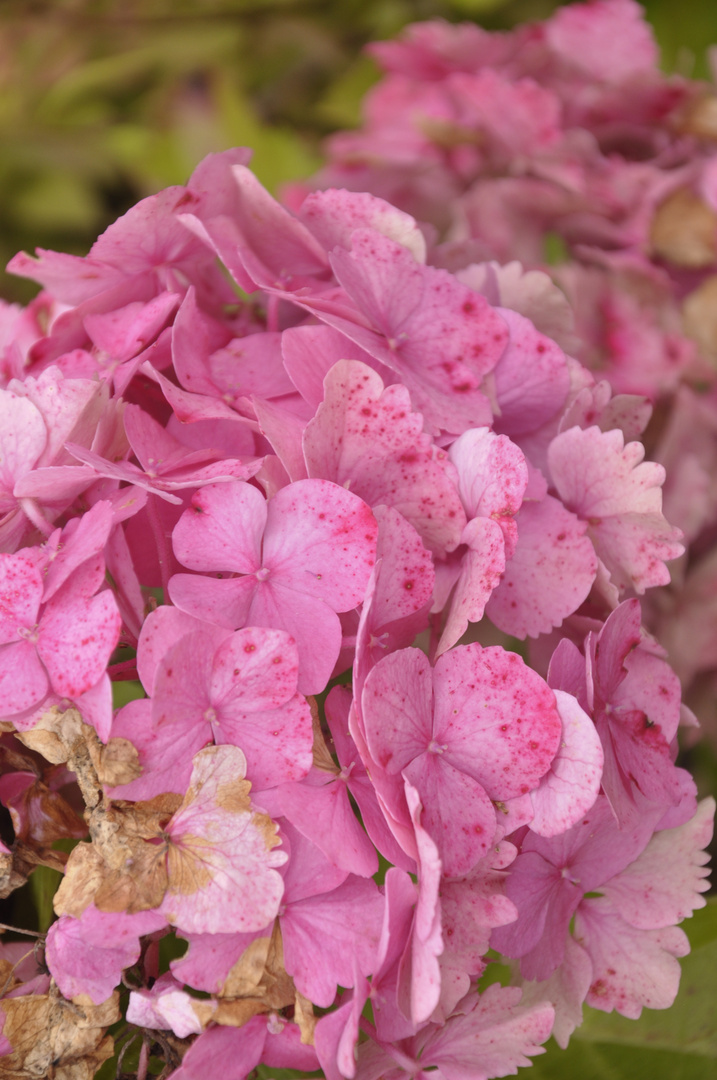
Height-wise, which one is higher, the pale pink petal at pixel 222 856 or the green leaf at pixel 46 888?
the pale pink petal at pixel 222 856

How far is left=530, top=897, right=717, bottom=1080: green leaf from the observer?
59 cm

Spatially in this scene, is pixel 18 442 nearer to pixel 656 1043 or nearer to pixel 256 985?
pixel 256 985

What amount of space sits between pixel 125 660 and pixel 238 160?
11.5 inches

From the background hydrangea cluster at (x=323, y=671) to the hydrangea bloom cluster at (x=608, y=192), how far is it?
12.0 inches

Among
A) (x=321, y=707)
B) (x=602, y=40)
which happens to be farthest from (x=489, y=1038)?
(x=602, y=40)

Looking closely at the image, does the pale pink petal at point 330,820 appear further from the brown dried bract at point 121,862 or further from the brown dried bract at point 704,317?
the brown dried bract at point 704,317

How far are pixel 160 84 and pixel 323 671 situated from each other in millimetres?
1480

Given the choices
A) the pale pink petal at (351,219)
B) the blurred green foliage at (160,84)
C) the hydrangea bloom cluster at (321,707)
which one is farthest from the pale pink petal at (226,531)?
the blurred green foliage at (160,84)

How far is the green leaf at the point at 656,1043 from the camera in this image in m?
0.59

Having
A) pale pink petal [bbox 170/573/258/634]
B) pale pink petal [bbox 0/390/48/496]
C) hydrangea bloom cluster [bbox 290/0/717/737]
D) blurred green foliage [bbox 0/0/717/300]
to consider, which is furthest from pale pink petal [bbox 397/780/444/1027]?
blurred green foliage [bbox 0/0/717/300]

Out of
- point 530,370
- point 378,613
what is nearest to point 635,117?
point 530,370

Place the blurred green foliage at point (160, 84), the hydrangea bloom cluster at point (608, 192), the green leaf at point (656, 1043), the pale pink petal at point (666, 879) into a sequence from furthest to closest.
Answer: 1. the blurred green foliage at point (160, 84)
2. the hydrangea bloom cluster at point (608, 192)
3. the green leaf at point (656, 1043)
4. the pale pink petal at point (666, 879)

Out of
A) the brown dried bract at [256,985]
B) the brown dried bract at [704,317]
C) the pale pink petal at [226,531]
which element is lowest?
the brown dried bract at [256,985]

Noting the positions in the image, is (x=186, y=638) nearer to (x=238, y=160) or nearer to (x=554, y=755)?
(x=554, y=755)
